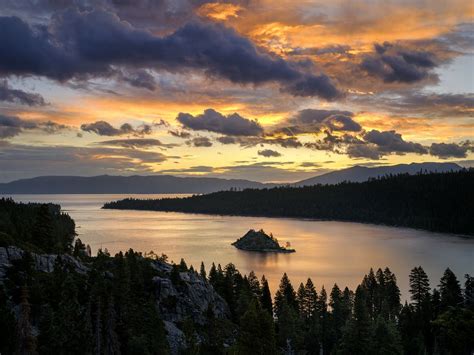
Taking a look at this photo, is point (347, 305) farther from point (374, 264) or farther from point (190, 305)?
point (374, 264)

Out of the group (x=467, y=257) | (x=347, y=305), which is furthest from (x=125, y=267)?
(x=467, y=257)

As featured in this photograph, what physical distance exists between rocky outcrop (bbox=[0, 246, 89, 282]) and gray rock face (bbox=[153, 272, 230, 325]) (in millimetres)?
13117

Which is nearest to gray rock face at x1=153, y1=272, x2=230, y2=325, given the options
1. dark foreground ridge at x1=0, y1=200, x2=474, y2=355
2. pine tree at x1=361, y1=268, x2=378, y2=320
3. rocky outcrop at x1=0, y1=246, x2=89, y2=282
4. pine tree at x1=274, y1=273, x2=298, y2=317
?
dark foreground ridge at x1=0, y1=200, x2=474, y2=355

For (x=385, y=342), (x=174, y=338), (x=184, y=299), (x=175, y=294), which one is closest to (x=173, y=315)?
(x=184, y=299)

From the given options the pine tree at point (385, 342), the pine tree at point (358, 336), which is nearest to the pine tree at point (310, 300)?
the pine tree at point (358, 336)

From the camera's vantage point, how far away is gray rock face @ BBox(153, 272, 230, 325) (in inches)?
3189

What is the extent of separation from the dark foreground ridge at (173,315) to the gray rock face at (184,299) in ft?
0.58

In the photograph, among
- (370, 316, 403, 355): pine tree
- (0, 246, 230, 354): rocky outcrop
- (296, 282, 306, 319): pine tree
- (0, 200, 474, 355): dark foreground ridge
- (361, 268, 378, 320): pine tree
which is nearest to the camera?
(0, 200, 474, 355): dark foreground ridge

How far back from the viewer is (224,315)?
A: 3607 inches

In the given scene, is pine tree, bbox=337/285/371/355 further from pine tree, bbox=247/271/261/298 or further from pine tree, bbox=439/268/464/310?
pine tree, bbox=247/271/261/298

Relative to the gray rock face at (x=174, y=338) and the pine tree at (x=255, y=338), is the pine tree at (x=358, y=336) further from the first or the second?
the gray rock face at (x=174, y=338)

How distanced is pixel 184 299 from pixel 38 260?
24.8 metres

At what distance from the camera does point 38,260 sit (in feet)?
235

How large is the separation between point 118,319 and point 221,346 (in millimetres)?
16956
